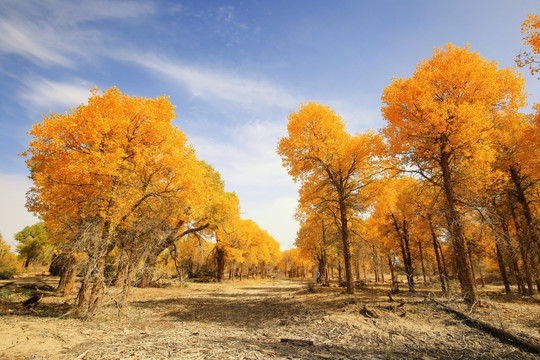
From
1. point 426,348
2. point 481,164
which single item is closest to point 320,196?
point 481,164

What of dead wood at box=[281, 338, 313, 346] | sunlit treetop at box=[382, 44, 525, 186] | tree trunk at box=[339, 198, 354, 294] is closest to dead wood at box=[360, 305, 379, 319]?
dead wood at box=[281, 338, 313, 346]

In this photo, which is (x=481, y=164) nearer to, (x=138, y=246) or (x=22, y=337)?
(x=138, y=246)

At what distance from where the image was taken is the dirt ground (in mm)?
5055

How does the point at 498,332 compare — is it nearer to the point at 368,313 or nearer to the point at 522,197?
the point at 368,313

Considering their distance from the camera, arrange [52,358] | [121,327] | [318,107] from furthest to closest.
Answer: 1. [318,107]
2. [121,327]
3. [52,358]

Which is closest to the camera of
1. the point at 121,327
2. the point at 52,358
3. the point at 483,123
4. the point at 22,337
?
the point at 52,358

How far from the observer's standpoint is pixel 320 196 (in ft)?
45.6

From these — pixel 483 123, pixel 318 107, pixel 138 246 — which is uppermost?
pixel 318 107

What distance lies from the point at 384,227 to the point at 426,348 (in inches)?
648

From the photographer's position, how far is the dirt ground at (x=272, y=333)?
199 inches

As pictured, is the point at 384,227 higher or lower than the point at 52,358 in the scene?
higher

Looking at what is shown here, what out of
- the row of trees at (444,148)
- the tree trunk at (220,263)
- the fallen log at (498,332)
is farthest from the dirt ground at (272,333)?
the tree trunk at (220,263)

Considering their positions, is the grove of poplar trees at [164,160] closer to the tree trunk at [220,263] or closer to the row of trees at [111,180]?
the row of trees at [111,180]

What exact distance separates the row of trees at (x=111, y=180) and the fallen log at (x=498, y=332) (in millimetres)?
10222
